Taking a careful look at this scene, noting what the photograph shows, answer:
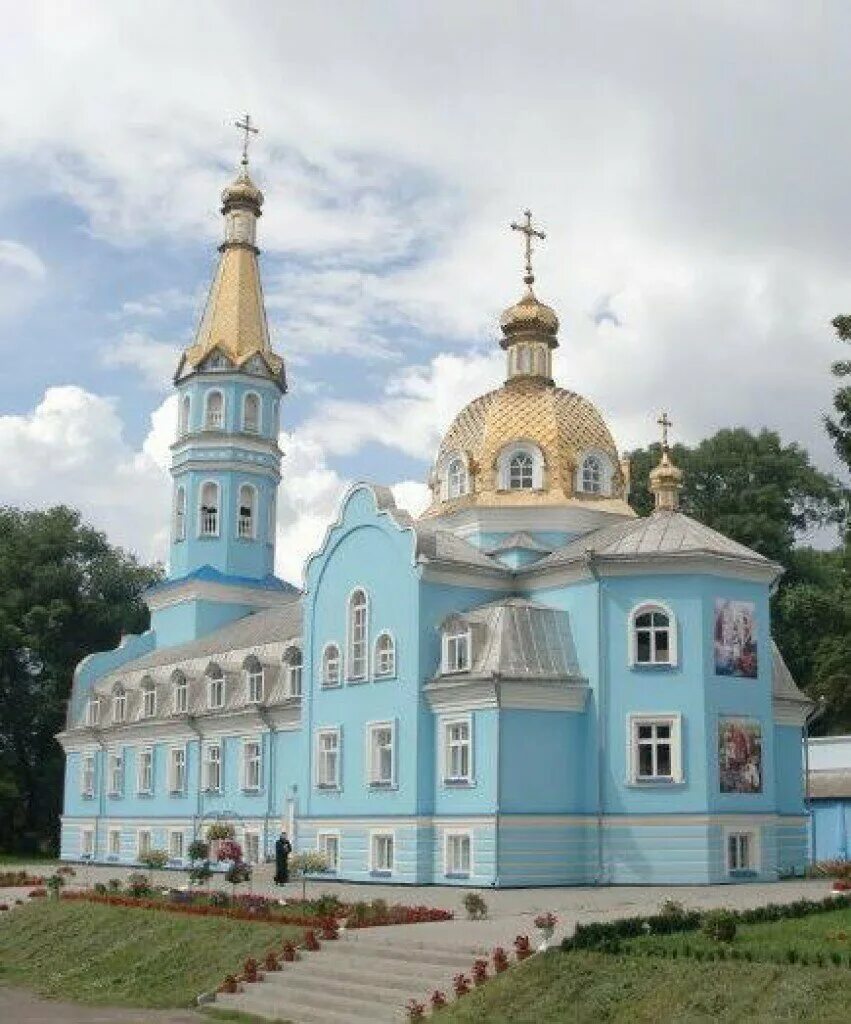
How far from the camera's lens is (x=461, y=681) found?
1153 inches

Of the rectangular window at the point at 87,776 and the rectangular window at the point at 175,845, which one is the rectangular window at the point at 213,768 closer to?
the rectangular window at the point at 175,845

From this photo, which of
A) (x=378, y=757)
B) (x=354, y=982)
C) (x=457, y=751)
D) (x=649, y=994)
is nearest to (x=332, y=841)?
(x=378, y=757)

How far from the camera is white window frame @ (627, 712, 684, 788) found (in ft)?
94.1

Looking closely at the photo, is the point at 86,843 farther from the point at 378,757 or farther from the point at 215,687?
the point at 378,757

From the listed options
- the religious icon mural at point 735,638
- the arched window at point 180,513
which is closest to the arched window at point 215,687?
the arched window at point 180,513

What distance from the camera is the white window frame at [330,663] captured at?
109 ft

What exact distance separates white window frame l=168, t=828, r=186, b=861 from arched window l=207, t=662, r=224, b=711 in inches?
152

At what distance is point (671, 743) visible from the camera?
2889cm

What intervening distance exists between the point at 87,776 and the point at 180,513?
9.25 m

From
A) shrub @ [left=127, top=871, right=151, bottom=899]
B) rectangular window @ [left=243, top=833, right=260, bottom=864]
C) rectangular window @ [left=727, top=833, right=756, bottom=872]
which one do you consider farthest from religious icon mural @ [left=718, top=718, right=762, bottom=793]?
rectangular window @ [left=243, top=833, right=260, bottom=864]

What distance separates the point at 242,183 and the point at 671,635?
27.7 meters

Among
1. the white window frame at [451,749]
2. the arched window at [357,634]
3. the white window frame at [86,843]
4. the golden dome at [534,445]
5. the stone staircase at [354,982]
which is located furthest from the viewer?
the white window frame at [86,843]

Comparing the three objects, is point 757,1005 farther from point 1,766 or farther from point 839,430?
point 1,766

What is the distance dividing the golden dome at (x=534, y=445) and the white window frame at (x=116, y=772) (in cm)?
1521
